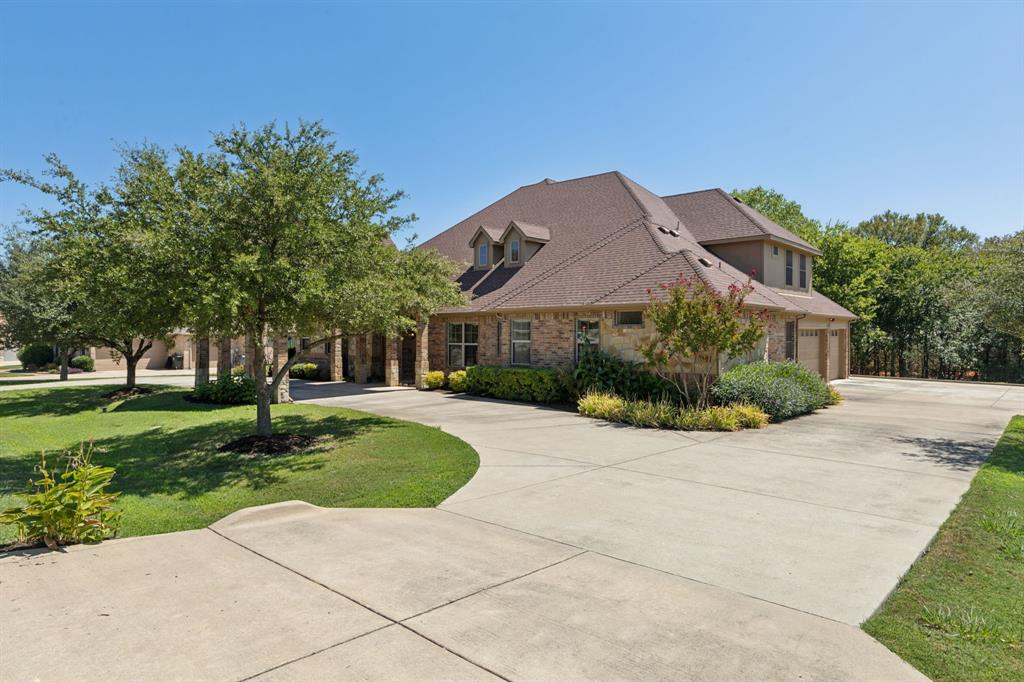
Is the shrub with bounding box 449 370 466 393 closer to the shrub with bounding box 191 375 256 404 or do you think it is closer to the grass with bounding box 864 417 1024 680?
the shrub with bounding box 191 375 256 404

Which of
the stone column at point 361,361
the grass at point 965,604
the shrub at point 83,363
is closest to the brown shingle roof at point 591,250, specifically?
the stone column at point 361,361

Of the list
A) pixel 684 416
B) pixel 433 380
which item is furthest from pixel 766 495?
pixel 433 380

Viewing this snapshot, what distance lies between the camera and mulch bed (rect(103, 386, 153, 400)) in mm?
19766

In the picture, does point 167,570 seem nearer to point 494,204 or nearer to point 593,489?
point 593,489

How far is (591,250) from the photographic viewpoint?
21547mm

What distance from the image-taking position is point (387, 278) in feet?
37.3

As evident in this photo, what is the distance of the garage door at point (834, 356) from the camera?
88.3ft

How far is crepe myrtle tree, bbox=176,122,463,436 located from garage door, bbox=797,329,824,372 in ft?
58.5

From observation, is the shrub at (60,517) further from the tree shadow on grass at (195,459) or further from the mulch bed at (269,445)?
the mulch bed at (269,445)

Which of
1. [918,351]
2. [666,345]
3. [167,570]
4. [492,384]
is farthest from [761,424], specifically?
[918,351]

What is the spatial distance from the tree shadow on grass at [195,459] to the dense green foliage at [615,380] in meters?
5.91

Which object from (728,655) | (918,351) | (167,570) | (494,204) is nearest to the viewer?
(728,655)

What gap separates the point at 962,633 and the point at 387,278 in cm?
956

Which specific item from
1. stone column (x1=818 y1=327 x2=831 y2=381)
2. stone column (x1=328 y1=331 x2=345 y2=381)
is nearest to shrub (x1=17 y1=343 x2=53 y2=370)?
stone column (x1=328 y1=331 x2=345 y2=381)
